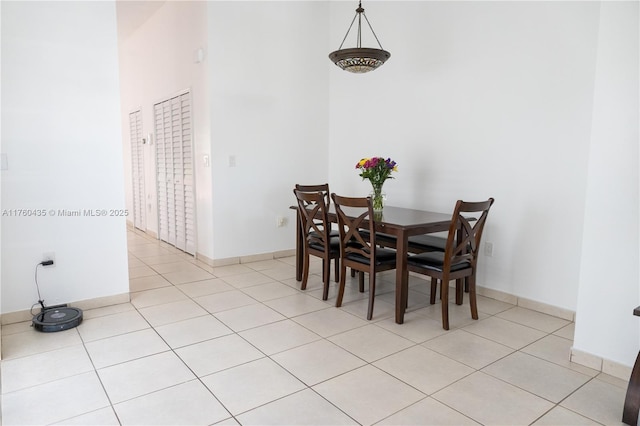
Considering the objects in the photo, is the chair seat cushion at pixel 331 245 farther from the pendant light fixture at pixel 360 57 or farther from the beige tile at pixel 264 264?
the pendant light fixture at pixel 360 57

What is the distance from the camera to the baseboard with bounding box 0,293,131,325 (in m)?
2.94

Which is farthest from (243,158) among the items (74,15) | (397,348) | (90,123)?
(397,348)

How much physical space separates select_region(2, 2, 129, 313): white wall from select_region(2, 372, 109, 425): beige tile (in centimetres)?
119

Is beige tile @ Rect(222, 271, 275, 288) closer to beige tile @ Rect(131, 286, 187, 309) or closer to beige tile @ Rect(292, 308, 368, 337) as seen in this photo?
beige tile @ Rect(131, 286, 187, 309)

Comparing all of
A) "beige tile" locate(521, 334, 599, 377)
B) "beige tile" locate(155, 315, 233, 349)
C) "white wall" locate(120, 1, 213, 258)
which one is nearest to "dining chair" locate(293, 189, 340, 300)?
"beige tile" locate(155, 315, 233, 349)

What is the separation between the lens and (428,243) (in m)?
3.34

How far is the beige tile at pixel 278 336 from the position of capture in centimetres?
259

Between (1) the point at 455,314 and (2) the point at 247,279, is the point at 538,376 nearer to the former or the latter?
(1) the point at 455,314

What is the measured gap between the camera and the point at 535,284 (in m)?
3.26

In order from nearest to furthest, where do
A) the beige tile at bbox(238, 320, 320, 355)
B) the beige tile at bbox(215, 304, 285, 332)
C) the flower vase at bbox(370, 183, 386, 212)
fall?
the beige tile at bbox(238, 320, 320, 355), the beige tile at bbox(215, 304, 285, 332), the flower vase at bbox(370, 183, 386, 212)

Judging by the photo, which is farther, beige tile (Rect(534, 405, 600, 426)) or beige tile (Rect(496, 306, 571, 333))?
beige tile (Rect(496, 306, 571, 333))

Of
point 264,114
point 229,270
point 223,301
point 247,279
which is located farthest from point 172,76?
point 223,301

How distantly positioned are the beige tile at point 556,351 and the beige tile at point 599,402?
14cm

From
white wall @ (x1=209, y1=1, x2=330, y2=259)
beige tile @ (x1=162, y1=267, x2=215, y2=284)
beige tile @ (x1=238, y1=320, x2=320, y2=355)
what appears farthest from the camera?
white wall @ (x1=209, y1=1, x2=330, y2=259)
